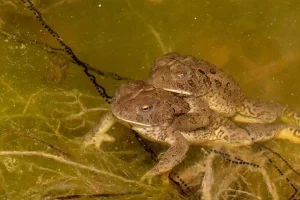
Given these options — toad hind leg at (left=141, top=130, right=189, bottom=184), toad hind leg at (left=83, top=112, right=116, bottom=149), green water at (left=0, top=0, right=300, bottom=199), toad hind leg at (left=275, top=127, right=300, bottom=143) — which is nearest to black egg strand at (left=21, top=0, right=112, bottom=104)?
green water at (left=0, top=0, right=300, bottom=199)

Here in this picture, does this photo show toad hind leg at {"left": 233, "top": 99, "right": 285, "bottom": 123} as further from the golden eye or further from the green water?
the golden eye

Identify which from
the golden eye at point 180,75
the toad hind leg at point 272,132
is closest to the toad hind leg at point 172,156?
the golden eye at point 180,75

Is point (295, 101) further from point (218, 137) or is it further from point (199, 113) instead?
point (199, 113)

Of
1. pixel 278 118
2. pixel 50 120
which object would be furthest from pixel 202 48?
pixel 50 120

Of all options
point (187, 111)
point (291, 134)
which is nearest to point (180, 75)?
point (187, 111)

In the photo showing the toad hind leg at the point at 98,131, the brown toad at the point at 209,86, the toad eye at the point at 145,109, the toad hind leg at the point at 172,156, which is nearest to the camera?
the toad eye at the point at 145,109

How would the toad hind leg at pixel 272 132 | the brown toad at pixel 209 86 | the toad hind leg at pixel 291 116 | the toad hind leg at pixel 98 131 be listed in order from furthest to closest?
the toad hind leg at pixel 291 116
the toad hind leg at pixel 272 132
the toad hind leg at pixel 98 131
the brown toad at pixel 209 86

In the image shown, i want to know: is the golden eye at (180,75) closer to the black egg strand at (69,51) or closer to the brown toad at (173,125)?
the brown toad at (173,125)
